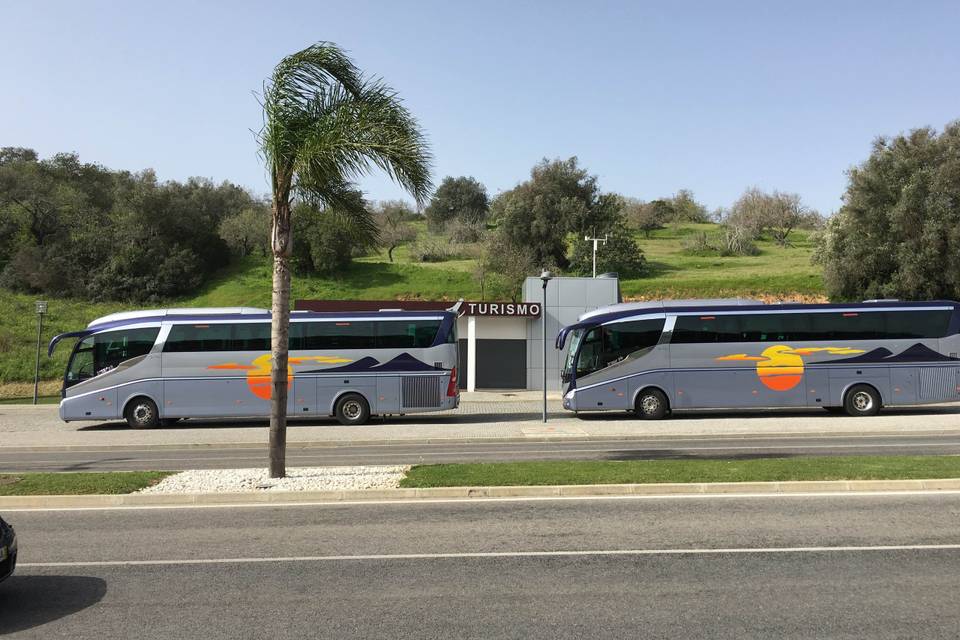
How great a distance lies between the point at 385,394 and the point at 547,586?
16.4 meters

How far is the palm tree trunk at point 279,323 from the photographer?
10.8 meters

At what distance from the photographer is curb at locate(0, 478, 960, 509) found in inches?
395

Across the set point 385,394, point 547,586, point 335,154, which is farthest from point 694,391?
point 547,586

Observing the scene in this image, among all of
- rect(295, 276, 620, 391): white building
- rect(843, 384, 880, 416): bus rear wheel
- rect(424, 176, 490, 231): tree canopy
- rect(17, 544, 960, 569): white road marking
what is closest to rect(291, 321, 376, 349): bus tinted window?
rect(295, 276, 620, 391): white building

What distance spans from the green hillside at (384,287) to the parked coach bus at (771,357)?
2937 centimetres

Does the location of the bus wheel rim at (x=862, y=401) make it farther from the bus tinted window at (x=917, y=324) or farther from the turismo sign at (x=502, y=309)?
the turismo sign at (x=502, y=309)

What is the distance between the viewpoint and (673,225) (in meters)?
104

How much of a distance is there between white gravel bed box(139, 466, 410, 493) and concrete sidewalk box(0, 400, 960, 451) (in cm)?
610

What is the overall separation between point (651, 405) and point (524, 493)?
13058 mm

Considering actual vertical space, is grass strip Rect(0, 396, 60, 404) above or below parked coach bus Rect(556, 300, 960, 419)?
below

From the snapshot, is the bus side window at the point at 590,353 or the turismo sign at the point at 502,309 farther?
the turismo sign at the point at 502,309

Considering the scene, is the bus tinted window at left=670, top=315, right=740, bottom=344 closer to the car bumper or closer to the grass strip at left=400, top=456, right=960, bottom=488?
the grass strip at left=400, top=456, right=960, bottom=488

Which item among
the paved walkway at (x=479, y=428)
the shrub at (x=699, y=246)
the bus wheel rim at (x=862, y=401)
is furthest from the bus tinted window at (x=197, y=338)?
the shrub at (x=699, y=246)

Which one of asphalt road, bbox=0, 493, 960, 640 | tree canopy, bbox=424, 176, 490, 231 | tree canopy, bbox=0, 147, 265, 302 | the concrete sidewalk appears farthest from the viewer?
tree canopy, bbox=424, 176, 490, 231
